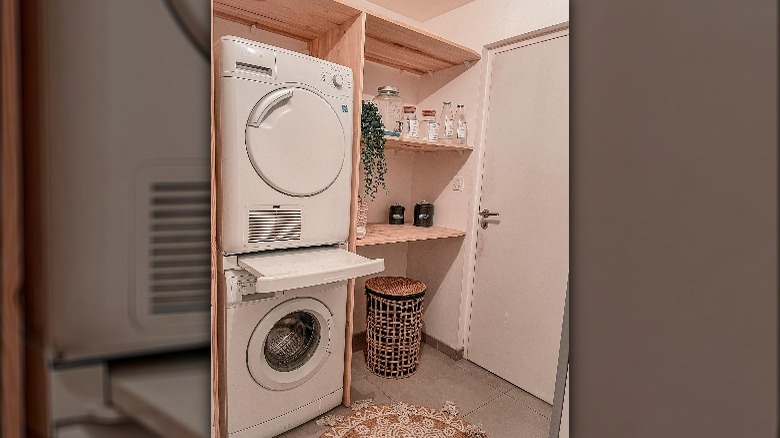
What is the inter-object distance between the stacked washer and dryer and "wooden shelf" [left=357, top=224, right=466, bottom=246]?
303 mm

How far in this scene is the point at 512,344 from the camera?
97.0 inches

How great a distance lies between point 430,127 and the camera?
2529 millimetres

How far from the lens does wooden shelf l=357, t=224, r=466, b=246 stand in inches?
88.1

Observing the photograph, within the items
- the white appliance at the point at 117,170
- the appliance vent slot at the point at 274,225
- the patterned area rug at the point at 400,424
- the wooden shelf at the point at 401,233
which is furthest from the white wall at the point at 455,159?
the white appliance at the point at 117,170

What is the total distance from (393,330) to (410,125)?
129 cm

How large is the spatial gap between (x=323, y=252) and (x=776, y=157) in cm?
182

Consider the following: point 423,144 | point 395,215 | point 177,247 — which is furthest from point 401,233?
point 177,247

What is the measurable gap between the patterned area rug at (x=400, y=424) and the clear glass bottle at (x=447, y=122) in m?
1.66

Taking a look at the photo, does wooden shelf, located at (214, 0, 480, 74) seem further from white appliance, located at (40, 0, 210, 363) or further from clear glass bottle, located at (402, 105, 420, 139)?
white appliance, located at (40, 0, 210, 363)

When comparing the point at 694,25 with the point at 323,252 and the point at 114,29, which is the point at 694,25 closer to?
the point at 114,29

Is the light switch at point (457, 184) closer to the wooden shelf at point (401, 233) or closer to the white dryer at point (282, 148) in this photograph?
the wooden shelf at point (401, 233)

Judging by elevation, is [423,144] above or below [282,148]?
above

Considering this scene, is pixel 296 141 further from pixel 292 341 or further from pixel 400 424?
pixel 400 424

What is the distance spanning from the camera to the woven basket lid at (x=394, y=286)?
2488 mm
